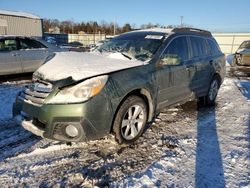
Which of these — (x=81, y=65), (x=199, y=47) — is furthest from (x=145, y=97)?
(x=199, y=47)

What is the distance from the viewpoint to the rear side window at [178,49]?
15.0ft

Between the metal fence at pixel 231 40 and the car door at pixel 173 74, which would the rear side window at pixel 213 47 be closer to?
the car door at pixel 173 74

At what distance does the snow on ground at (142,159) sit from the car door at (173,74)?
0.59 metres

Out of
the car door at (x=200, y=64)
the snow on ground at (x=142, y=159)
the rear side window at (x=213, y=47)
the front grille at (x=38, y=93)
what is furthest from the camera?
the rear side window at (x=213, y=47)

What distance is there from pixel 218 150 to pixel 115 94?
Answer: 1830mm

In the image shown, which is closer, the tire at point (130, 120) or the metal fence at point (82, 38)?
the tire at point (130, 120)

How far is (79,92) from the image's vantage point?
10.9 ft

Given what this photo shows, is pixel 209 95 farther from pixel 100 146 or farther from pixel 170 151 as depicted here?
pixel 100 146

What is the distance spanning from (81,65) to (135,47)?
51.1 inches

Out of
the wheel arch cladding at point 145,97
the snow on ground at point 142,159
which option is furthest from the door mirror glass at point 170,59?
the snow on ground at point 142,159

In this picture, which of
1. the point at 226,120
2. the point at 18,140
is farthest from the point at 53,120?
the point at 226,120

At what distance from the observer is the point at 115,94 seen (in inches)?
139

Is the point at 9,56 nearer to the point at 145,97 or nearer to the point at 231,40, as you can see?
the point at 145,97

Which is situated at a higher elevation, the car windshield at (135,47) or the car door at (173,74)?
the car windshield at (135,47)
